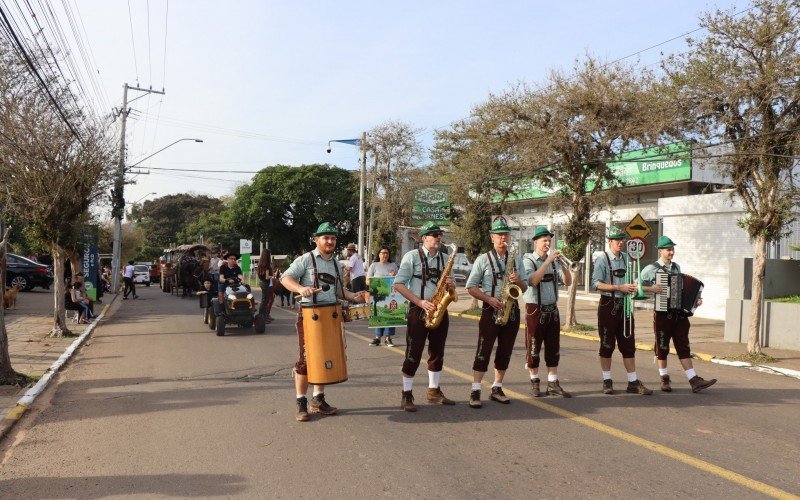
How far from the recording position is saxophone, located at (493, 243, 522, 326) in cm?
711

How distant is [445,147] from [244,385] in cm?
2163

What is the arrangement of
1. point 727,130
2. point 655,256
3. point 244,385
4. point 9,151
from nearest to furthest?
point 244,385 < point 727,130 < point 9,151 < point 655,256

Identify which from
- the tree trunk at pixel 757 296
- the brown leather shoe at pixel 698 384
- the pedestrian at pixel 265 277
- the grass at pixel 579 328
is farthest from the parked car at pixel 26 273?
the brown leather shoe at pixel 698 384

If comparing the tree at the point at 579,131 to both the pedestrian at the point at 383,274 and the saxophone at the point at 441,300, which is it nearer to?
the pedestrian at the point at 383,274

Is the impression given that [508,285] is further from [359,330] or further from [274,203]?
[274,203]

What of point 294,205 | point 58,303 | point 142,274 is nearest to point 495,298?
point 58,303

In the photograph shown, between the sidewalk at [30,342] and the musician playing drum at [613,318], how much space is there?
6730mm

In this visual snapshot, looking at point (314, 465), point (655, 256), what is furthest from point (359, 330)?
point (655, 256)

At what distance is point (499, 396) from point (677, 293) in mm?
2616

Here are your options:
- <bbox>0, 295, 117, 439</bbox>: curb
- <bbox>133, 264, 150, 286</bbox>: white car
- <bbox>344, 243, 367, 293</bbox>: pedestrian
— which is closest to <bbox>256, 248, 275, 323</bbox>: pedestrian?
<bbox>344, 243, 367, 293</bbox>: pedestrian

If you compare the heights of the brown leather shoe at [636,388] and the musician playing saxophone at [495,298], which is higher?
the musician playing saxophone at [495,298]

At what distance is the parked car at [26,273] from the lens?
2897 centimetres

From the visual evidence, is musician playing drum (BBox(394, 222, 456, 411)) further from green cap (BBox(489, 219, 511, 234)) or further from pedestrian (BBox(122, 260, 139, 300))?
pedestrian (BBox(122, 260, 139, 300))

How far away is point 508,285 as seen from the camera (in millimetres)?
7117
